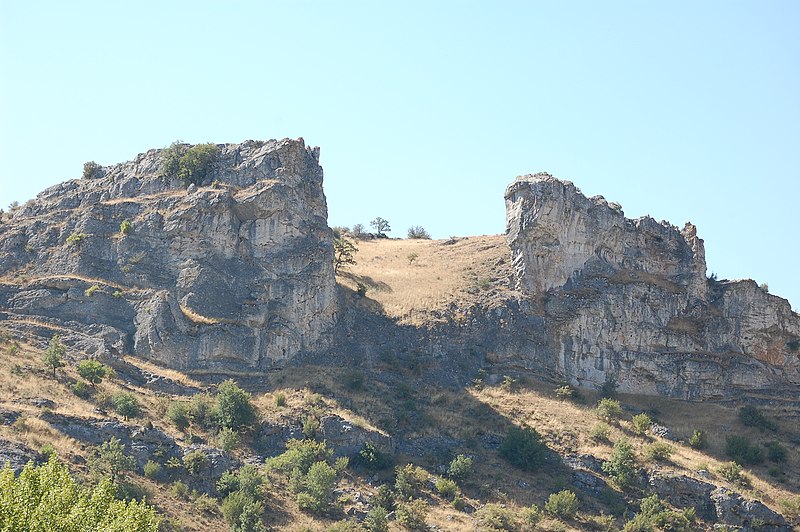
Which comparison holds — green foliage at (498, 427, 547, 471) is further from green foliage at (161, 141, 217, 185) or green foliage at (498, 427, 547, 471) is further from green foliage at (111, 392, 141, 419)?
green foliage at (161, 141, 217, 185)

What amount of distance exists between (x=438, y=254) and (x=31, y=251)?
30185 mm

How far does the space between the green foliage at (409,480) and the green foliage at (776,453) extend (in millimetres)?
20332

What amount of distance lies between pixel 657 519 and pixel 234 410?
22311 mm

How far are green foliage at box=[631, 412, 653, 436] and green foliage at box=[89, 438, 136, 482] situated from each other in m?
28.4

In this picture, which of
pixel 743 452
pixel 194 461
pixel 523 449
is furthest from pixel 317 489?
pixel 743 452

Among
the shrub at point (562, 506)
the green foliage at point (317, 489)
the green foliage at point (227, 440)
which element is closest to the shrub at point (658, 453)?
the shrub at point (562, 506)

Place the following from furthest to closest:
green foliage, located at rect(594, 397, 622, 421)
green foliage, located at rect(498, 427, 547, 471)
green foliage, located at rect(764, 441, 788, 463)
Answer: green foliage, located at rect(594, 397, 622, 421), green foliage, located at rect(764, 441, 788, 463), green foliage, located at rect(498, 427, 547, 471)

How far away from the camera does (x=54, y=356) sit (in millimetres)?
55281

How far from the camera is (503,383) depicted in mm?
63719

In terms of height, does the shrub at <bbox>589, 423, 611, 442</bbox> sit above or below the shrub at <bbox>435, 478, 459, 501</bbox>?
above

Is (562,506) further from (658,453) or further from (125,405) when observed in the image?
(125,405)

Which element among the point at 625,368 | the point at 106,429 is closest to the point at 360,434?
the point at 106,429

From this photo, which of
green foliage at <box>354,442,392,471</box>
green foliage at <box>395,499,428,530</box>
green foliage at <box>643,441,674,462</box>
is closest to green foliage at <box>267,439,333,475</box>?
green foliage at <box>354,442,392,471</box>

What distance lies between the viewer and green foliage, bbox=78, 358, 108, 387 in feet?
180
